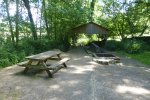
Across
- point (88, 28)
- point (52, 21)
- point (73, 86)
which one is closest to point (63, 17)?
point (52, 21)

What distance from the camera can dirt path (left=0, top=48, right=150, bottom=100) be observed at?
262 inches

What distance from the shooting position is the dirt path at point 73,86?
665 cm

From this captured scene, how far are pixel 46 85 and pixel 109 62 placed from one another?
6.78m

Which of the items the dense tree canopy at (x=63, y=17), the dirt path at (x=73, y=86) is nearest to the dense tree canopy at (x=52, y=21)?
the dense tree canopy at (x=63, y=17)

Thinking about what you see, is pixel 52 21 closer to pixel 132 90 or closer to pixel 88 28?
pixel 88 28

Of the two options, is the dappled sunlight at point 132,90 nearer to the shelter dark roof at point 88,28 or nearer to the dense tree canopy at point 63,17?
the dense tree canopy at point 63,17

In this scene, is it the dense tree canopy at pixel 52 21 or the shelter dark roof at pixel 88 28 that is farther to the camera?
the shelter dark roof at pixel 88 28

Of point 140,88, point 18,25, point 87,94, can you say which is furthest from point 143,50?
point 87,94

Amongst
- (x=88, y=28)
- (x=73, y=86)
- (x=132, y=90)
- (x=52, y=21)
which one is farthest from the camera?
(x=88, y=28)

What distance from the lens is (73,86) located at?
25.7 feet

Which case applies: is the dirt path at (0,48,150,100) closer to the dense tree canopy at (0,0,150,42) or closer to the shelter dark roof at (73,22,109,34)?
the dense tree canopy at (0,0,150,42)

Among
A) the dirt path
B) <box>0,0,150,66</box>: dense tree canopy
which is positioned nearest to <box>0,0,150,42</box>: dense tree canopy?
<box>0,0,150,66</box>: dense tree canopy

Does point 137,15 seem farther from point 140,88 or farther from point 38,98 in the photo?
point 38,98

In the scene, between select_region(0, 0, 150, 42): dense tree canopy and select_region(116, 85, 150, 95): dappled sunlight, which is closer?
select_region(116, 85, 150, 95): dappled sunlight
